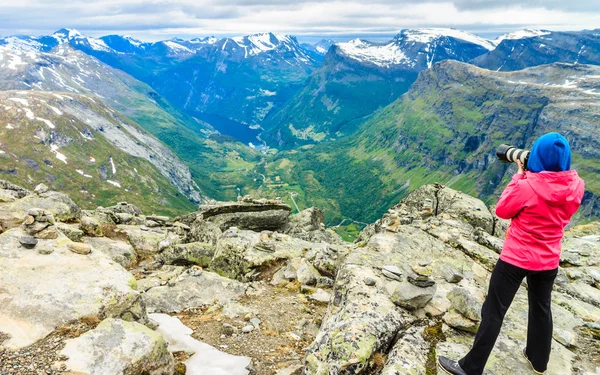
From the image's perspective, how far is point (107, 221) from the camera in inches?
1400

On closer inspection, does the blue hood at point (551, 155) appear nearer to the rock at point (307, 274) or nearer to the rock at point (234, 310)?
the rock at point (234, 310)

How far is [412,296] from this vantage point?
40.7 feet

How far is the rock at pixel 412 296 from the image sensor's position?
40.3ft

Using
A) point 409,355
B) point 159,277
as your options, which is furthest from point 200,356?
point 159,277

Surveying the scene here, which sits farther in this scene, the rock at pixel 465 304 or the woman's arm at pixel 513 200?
the rock at pixel 465 304

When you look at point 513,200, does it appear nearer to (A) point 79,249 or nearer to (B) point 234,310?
(B) point 234,310

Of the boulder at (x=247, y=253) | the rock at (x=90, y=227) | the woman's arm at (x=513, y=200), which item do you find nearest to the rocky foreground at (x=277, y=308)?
the boulder at (x=247, y=253)

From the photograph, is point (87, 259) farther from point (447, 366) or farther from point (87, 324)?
point (447, 366)

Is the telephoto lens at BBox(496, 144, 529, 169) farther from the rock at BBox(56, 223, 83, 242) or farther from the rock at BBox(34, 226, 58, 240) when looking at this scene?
the rock at BBox(56, 223, 83, 242)

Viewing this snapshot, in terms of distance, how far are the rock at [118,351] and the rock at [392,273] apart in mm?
8501

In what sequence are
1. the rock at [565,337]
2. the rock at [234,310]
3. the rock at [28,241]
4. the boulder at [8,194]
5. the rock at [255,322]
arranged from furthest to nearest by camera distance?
the boulder at [8,194], the rock at [234,310], the rock at [255,322], the rock at [28,241], the rock at [565,337]

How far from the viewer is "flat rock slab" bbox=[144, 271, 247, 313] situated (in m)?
18.7

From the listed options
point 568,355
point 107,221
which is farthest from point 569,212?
point 107,221

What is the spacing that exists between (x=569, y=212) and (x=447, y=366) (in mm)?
5041
